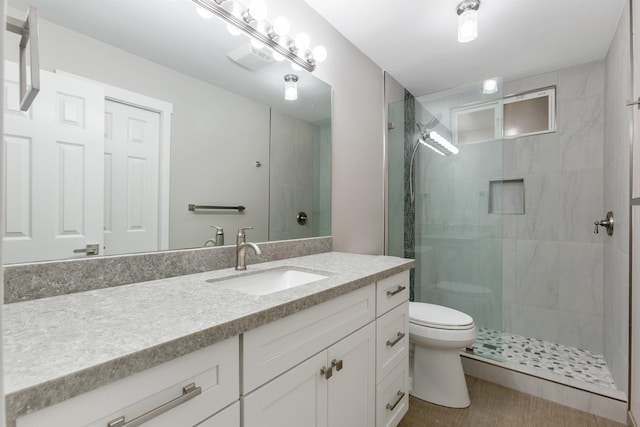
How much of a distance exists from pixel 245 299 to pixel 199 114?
82cm

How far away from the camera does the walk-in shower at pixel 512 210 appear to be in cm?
232

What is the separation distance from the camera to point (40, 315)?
2.33 feet

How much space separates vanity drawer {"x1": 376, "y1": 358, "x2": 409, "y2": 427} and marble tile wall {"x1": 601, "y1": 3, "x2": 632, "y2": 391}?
47.4 inches

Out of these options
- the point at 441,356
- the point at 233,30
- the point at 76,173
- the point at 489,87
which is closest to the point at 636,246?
the point at 441,356

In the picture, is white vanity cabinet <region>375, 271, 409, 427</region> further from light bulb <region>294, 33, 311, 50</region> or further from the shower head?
the shower head

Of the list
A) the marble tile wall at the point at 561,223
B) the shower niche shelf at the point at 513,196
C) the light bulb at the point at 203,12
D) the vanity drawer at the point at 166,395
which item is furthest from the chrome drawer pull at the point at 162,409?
the marble tile wall at the point at 561,223

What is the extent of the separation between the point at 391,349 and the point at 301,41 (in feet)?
5.32

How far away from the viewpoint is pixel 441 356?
1804 mm

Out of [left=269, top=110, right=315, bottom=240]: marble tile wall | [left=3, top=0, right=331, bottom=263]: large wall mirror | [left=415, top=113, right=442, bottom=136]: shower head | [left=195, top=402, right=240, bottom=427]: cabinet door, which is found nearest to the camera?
[left=195, top=402, right=240, bottom=427]: cabinet door

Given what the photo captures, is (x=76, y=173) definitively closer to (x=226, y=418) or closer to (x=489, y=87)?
(x=226, y=418)

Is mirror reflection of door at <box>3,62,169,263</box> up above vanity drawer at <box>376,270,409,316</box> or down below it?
above

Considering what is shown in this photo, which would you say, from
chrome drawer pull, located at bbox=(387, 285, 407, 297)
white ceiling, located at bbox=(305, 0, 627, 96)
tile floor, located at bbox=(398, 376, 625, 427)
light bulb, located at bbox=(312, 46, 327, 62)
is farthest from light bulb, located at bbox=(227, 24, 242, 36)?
tile floor, located at bbox=(398, 376, 625, 427)

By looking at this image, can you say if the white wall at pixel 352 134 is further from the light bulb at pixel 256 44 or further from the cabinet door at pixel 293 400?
the cabinet door at pixel 293 400

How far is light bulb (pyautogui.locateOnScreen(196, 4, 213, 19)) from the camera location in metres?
1.24
